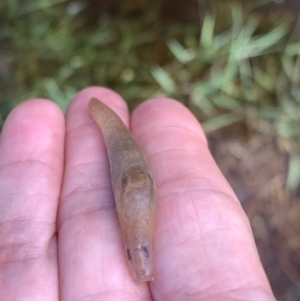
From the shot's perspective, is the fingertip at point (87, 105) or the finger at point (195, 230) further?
the fingertip at point (87, 105)

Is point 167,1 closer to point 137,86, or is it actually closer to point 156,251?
point 137,86

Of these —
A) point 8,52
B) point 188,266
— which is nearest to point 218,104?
point 8,52

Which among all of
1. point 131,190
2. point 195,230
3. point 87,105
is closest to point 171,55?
point 87,105

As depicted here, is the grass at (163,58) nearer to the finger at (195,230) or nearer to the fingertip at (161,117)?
the fingertip at (161,117)

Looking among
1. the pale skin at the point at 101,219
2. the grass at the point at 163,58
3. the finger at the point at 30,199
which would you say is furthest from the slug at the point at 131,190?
the grass at the point at 163,58

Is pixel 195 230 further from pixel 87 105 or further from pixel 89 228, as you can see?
pixel 87 105

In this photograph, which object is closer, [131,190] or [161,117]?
[131,190]
